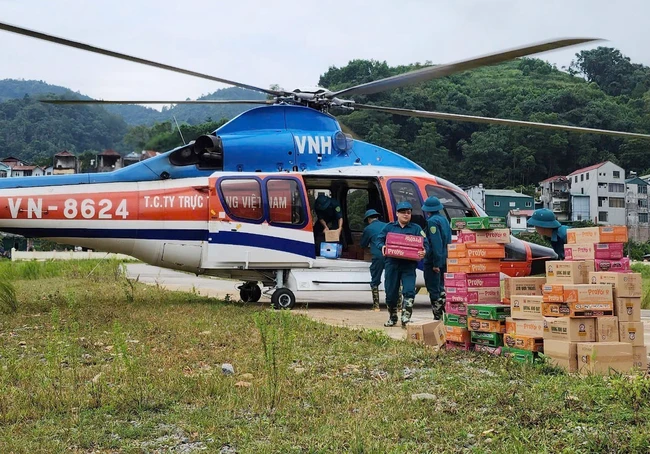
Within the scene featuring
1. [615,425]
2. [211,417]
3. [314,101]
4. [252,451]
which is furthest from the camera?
[314,101]

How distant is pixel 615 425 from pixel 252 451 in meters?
2.15

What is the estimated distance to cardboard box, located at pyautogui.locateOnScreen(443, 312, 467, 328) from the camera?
24.4ft

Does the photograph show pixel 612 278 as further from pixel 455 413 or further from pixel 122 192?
pixel 122 192

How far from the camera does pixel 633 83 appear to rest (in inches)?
4072

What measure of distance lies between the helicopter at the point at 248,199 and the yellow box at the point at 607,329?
511 centimetres

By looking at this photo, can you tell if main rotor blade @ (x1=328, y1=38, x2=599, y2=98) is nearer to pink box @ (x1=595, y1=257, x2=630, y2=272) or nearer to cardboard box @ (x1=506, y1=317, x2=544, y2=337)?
pink box @ (x1=595, y1=257, x2=630, y2=272)

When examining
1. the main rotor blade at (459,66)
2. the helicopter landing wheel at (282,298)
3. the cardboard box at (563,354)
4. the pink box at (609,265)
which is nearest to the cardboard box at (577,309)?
the cardboard box at (563,354)

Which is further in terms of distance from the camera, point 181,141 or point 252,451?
point 181,141

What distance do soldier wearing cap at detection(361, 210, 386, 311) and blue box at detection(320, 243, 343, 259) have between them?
0.47 m

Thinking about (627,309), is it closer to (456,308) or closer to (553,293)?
(553,293)

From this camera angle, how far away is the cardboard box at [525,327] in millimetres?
6430

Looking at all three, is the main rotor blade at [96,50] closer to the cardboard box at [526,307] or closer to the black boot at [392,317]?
the black boot at [392,317]

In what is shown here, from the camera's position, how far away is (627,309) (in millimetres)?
6469

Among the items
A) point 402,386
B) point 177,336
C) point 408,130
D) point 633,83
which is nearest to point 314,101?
point 177,336
